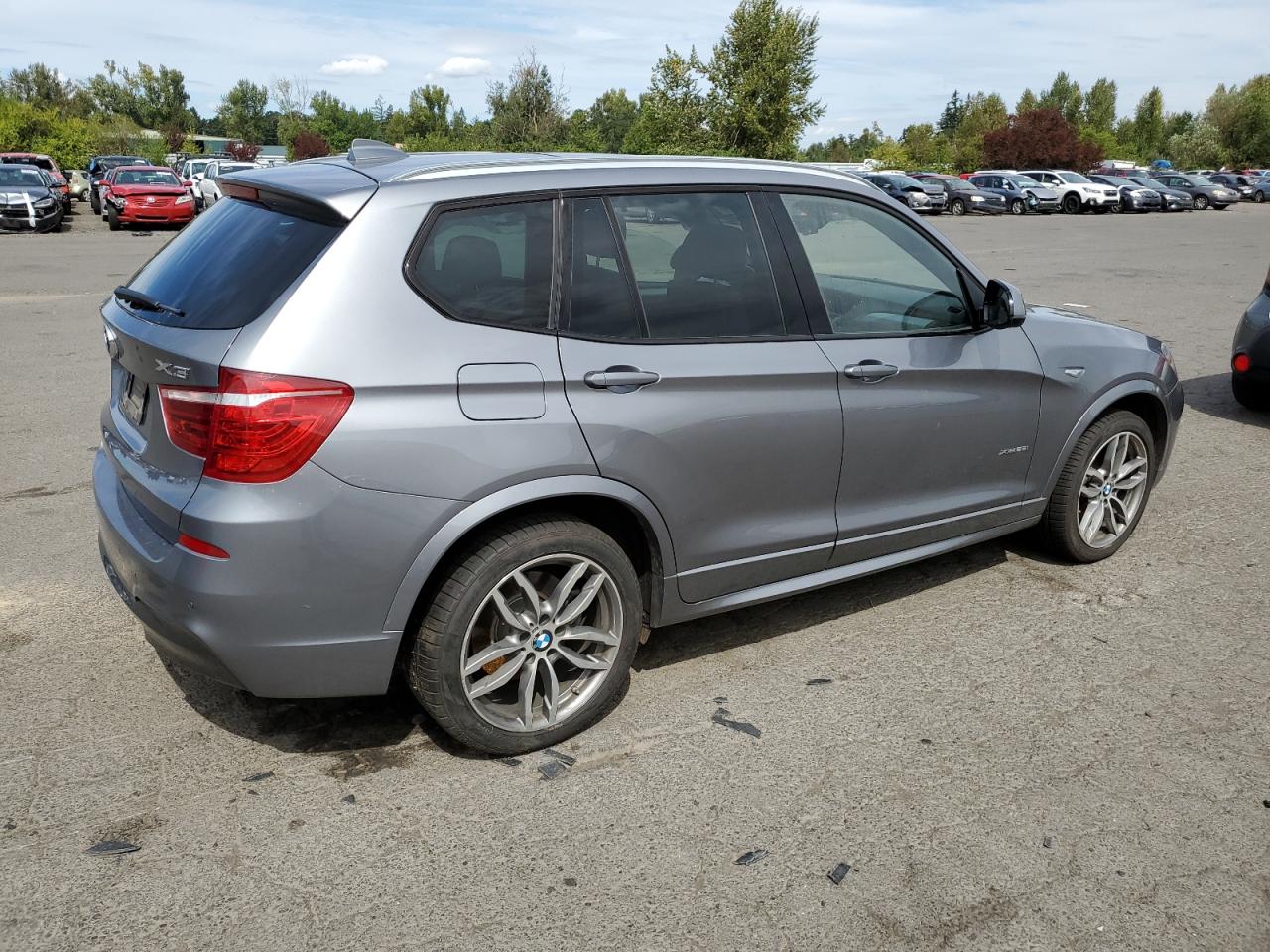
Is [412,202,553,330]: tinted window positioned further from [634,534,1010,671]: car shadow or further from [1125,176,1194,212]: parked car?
[1125,176,1194,212]: parked car

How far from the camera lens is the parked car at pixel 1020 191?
140ft

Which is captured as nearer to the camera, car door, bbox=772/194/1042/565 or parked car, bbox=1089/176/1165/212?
car door, bbox=772/194/1042/565

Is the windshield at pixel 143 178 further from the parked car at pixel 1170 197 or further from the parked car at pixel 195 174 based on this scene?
the parked car at pixel 1170 197

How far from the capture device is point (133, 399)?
135 inches

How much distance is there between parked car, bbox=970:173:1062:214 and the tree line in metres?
7.52

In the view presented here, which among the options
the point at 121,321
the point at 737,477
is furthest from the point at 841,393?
the point at 121,321

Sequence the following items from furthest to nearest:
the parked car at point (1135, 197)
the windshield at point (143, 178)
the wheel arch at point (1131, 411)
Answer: the parked car at point (1135, 197)
the windshield at point (143, 178)
the wheel arch at point (1131, 411)

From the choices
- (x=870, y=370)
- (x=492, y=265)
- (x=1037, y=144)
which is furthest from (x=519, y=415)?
(x=1037, y=144)

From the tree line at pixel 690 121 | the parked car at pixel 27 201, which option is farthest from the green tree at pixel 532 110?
the parked car at pixel 27 201

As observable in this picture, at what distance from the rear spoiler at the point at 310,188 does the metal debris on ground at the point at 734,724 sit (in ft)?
6.60

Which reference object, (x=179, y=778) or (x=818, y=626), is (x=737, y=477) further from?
(x=179, y=778)

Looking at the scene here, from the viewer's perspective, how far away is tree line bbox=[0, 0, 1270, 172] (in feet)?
144

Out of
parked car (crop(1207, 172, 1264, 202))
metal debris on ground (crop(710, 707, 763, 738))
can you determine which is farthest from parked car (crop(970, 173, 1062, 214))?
metal debris on ground (crop(710, 707, 763, 738))

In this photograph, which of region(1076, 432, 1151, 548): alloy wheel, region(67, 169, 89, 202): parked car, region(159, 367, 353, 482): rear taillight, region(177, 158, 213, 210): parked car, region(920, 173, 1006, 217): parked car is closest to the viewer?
region(159, 367, 353, 482): rear taillight
